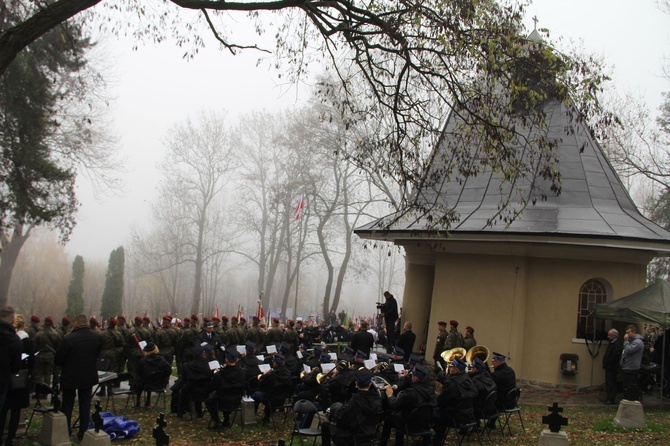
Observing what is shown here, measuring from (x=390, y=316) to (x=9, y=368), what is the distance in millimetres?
14930

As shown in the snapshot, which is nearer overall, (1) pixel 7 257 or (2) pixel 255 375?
(2) pixel 255 375

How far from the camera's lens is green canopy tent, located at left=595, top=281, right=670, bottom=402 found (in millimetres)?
15445

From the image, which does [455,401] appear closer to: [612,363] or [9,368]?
[9,368]

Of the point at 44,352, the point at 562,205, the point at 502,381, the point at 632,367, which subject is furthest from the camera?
the point at 562,205

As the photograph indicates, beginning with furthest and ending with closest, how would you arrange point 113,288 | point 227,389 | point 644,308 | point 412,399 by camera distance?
point 113,288, point 644,308, point 227,389, point 412,399

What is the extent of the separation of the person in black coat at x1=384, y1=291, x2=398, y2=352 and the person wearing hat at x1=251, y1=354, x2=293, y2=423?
9921mm

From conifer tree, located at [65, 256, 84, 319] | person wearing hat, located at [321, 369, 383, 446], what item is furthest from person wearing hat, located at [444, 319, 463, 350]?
conifer tree, located at [65, 256, 84, 319]

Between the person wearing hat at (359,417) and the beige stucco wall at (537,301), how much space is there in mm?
9573

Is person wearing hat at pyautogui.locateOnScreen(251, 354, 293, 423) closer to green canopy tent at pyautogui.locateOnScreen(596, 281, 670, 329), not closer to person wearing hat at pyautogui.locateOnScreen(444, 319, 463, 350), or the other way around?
person wearing hat at pyautogui.locateOnScreen(444, 319, 463, 350)

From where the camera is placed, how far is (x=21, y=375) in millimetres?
9180

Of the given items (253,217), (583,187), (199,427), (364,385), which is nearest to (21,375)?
(199,427)

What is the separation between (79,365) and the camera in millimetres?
9719

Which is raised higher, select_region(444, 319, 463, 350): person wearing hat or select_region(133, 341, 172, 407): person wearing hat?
select_region(444, 319, 463, 350): person wearing hat

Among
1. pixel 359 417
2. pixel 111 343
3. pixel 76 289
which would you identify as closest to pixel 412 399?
pixel 359 417
